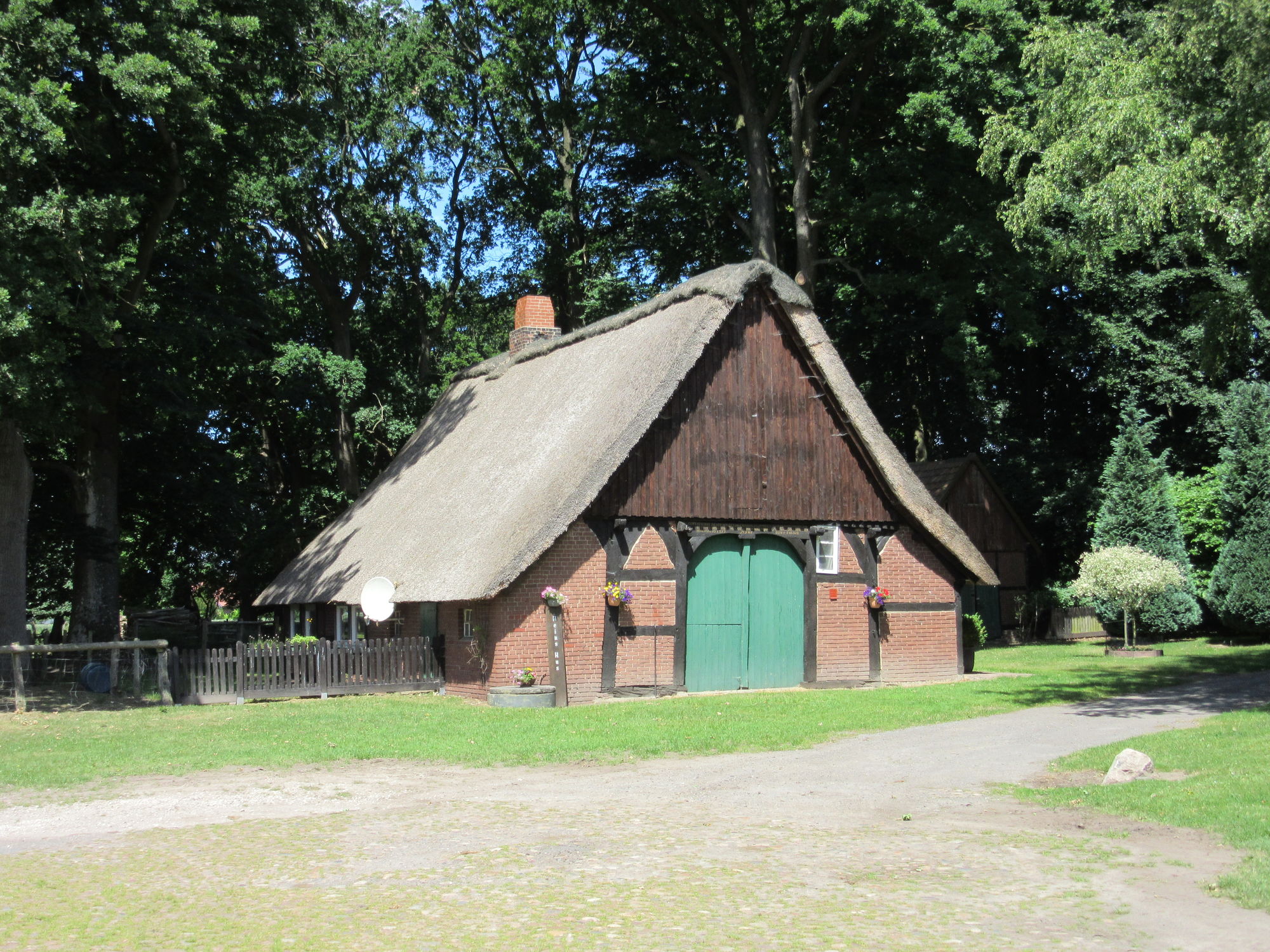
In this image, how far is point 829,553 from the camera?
23.9 m

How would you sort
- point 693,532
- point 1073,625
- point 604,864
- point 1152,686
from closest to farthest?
1. point 604,864
2. point 1152,686
3. point 693,532
4. point 1073,625

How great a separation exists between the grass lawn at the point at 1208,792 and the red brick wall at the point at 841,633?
8797 mm

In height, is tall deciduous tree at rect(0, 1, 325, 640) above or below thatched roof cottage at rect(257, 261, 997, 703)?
above

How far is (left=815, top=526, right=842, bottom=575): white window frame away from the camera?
78.0 feet

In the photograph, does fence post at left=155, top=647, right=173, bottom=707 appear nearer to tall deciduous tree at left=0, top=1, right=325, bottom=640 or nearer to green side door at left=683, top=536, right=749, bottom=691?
tall deciduous tree at left=0, top=1, right=325, bottom=640

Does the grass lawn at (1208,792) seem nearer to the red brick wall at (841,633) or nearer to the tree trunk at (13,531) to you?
the red brick wall at (841,633)

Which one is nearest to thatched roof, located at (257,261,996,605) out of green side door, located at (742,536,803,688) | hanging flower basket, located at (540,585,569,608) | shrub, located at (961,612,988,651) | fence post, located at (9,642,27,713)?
hanging flower basket, located at (540,585,569,608)

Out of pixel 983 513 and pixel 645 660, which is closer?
pixel 645 660

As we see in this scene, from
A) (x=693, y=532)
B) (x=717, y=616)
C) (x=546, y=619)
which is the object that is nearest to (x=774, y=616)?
(x=717, y=616)

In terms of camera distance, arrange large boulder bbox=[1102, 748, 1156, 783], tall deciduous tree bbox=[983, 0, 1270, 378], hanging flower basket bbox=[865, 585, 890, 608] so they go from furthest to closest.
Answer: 1. hanging flower basket bbox=[865, 585, 890, 608]
2. tall deciduous tree bbox=[983, 0, 1270, 378]
3. large boulder bbox=[1102, 748, 1156, 783]

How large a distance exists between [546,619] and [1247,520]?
23651mm

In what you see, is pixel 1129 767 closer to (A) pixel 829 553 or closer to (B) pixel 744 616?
(B) pixel 744 616

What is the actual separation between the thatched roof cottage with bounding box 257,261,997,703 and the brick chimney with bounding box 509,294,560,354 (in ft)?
21.4

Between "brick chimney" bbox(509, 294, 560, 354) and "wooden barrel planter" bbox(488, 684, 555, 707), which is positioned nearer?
"wooden barrel planter" bbox(488, 684, 555, 707)
